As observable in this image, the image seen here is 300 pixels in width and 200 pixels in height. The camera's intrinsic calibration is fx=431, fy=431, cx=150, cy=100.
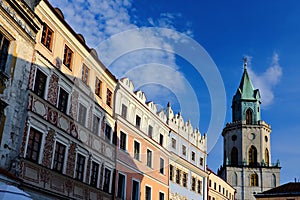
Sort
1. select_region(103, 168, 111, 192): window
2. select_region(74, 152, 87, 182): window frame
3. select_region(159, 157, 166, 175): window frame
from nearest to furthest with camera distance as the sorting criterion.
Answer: select_region(74, 152, 87, 182): window frame < select_region(103, 168, 111, 192): window < select_region(159, 157, 166, 175): window frame

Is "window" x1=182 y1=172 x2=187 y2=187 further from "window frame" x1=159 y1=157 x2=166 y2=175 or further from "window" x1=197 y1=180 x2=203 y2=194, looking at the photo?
"window frame" x1=159 y1=157 x2=166 y2=175

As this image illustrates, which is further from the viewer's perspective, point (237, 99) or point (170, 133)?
point (237, 99)

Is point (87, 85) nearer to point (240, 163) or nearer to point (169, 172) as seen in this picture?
point (169, 172)

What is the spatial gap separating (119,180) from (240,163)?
186ft

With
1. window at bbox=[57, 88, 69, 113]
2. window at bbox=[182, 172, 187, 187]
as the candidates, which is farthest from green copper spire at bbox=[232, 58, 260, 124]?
window at bbox=[57, 88, 69, 113]

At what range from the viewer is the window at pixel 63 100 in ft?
80.5

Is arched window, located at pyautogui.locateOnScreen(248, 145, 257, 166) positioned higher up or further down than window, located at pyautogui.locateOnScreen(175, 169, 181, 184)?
higher up

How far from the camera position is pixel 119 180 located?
31.6m

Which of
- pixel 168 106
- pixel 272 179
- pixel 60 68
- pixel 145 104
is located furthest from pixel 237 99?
pixel 60 68

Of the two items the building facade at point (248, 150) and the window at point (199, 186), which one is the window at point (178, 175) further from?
the building facade at point (248, 150)

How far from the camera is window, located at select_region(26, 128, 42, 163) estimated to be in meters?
21.1

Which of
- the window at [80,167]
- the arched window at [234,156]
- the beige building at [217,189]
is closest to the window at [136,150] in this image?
the window at [80,167]

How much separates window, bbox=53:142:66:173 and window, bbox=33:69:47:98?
10.1ft

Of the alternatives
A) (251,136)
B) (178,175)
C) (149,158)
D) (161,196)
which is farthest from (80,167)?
(251,136)
